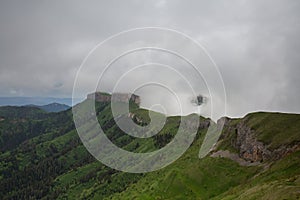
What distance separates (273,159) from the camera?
142 meters

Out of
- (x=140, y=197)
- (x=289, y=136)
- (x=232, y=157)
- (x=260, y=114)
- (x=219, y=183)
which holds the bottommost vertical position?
(x=140, y=197)

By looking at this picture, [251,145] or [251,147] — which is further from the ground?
[251,145]

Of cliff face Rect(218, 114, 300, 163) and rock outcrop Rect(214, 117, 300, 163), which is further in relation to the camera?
rock outcrop Rect(214, 117, 300, 163)

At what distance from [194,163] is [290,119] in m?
56.0

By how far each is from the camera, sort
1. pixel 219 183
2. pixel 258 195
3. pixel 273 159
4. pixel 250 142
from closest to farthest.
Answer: pixel 258 195
pixel 273 159
pixel 219 183
pixel 250 142

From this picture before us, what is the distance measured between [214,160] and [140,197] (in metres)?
44.4

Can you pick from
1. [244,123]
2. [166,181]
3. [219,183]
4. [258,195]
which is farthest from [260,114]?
[258,195]

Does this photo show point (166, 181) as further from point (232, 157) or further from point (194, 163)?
point (232, 157)

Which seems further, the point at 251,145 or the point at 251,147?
the point at 251,145

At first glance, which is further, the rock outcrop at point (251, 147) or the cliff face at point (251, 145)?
the rock outcrop at point (251, 147)

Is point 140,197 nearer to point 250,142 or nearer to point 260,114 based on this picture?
point 250,142

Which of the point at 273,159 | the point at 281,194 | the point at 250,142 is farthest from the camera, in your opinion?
the point at 250,142

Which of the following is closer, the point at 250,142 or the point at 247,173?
the point at 247,173

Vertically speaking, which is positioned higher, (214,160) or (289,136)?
(289,136)
